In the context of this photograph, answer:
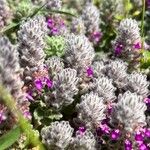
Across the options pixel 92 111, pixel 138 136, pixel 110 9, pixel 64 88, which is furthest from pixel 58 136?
pixel 110 9

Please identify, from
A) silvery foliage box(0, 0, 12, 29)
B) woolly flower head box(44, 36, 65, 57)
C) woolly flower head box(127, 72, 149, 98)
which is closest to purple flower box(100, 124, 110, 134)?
woolly flower head box(127, 72, 149, 98)

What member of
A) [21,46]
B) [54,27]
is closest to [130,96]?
[21,46]

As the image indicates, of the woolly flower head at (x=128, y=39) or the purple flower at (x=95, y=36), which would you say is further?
the purple flower at (x=95, y=36)

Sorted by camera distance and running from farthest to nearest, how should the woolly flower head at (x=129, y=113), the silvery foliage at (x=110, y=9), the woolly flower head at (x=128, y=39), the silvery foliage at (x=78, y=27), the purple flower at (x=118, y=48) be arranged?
the silvery foliage at (x=110, y=9) → the silvery foliage at (x=78, y=27) → the purple flower at (x=118, y=48) → the woolly flower head at (x=128, y=39) → the woolly flower head at (x=129, y=113)

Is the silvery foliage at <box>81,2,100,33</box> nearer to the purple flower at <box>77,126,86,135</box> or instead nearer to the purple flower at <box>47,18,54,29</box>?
the purple flower at <box>47,18,54,29</box>

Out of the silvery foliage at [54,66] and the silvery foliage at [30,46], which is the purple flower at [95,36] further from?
the silvery foliage at [30,46]

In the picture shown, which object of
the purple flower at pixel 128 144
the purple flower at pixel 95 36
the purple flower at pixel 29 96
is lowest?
the purple flower at pixel 128 144

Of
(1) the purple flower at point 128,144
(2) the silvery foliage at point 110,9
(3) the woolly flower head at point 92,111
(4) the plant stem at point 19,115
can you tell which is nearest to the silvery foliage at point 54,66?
(3) the woolly flower head at point 92,111
